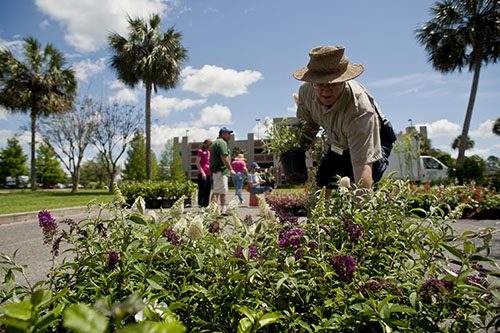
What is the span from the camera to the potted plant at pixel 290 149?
10.1ft

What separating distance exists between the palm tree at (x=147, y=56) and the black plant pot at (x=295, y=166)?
20.4 m

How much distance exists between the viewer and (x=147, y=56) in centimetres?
2258

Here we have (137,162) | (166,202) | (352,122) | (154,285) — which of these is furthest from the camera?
(137,162)

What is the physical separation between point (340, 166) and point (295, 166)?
0.43m

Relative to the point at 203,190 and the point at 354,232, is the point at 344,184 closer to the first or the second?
the point at 354,232

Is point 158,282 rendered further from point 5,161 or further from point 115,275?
point 5,161

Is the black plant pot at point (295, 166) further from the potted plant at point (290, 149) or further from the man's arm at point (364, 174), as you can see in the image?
the man's arm at point (364, 174)

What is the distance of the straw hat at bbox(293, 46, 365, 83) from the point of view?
8.45 feet

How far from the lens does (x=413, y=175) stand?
26062mm

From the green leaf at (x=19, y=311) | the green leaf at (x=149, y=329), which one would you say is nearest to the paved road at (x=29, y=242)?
the green leaf at (x=19, y=311)

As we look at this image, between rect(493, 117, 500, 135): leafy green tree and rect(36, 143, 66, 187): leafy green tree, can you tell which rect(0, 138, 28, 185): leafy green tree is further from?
rect(493, 117, 500, 135): leafy green tree

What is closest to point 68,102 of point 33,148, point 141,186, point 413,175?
point 33,148

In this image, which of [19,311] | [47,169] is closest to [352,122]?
[19,311]

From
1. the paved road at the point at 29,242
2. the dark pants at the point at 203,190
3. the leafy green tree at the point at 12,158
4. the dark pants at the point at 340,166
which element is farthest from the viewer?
the leafy green tree at the point at 12,158
